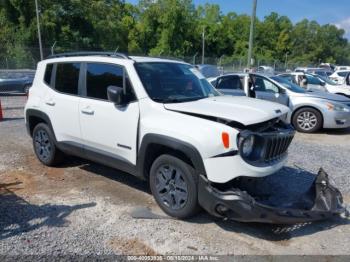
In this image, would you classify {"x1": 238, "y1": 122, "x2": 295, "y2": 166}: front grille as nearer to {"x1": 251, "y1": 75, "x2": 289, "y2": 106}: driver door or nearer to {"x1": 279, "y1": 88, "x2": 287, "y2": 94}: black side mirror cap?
{"x1": 251, "y1": 75, "x2": 289, "y2": 106}: driver door

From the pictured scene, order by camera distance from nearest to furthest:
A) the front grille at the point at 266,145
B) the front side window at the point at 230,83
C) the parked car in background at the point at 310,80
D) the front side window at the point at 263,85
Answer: the front grille at the point at 266,145
the front side window at the point at 263,85
the front side window at the point at 230,83
the parked car in background at the point at 310,80

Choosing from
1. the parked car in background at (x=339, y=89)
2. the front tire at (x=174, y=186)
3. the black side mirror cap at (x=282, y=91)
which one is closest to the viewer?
the front tire at (x=174, y=186)

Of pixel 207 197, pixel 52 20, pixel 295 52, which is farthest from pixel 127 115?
pixel 295 52

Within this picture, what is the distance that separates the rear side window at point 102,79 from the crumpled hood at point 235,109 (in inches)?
31.6

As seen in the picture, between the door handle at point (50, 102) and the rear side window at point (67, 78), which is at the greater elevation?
the rear side window at point (67, 78)

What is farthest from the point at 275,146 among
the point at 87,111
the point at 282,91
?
the point at 282,91

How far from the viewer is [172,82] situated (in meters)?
4.68

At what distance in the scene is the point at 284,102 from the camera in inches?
376

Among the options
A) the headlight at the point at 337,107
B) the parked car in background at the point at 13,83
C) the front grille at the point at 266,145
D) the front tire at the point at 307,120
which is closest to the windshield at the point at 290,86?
the front tire at the point at 307,120

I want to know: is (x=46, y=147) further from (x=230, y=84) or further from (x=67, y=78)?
(x=230, y=84)

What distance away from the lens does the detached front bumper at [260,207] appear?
3.45 m

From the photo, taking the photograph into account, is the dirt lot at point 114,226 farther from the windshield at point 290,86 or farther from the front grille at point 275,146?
the windshield at point 290,86

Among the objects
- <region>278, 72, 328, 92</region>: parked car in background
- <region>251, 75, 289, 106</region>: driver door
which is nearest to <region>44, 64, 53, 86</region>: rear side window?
<region>251, 75, 289, 106</region>: driver door

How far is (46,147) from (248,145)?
12.5ft
